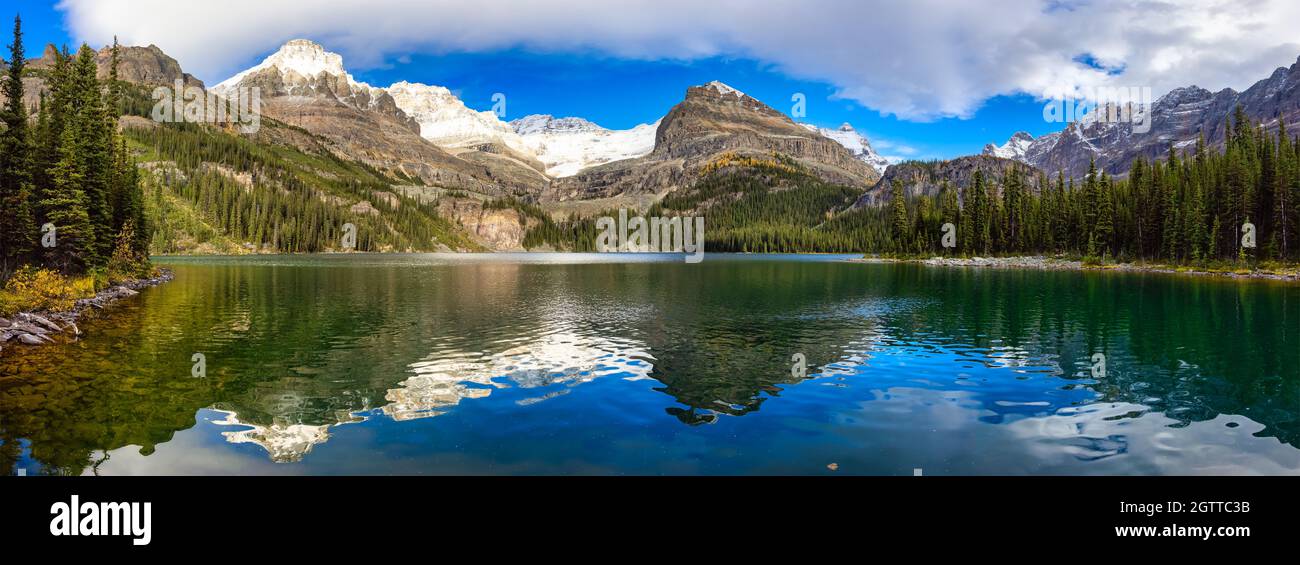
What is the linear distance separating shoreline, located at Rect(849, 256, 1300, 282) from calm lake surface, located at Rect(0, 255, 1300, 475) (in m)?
76.8

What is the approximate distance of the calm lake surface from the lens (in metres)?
17.1

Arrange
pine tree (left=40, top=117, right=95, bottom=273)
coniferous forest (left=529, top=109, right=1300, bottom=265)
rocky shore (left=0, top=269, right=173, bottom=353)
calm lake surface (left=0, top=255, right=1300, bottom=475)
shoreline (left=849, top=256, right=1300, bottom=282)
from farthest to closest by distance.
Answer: coniferous forest (left=529, top=109, right=1300, bottom=265) → shoreline (left=849, top=256, right=1300, bottom=282) → pine tree (left=40, top=117, right=95, bottom=273) → rocky shore (left=0, top=269, right=173, bottom=353) → calm lake surface (left=0, top=255, right=1300, bottom=475)

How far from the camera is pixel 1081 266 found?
144 metres

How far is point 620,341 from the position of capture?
1503 inches

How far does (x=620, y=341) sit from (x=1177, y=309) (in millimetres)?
51234

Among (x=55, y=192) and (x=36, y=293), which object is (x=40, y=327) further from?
(x=55, y=192)

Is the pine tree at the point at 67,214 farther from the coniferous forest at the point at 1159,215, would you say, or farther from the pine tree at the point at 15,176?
the coniferous forest at the point at 1159,215

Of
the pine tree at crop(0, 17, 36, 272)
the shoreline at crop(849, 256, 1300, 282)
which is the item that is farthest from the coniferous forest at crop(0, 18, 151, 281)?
the shoreline at crop(849, 256, 1300, 282)

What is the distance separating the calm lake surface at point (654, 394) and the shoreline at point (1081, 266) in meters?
76.8

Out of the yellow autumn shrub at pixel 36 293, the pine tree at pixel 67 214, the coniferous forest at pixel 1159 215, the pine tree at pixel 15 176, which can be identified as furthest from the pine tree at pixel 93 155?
the coniferous forest at pixel 1159 215

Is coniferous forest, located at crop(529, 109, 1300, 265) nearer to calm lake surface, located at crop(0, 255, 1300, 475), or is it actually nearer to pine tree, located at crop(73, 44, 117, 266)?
calm lake surface, located at crop(0, 255, 1300, 475)

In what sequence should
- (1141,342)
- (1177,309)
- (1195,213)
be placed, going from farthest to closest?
(1195,213), (1177,309), (1141,342)
